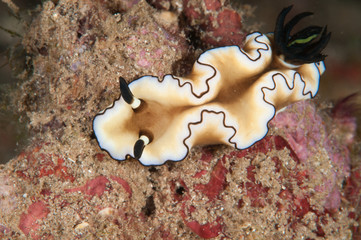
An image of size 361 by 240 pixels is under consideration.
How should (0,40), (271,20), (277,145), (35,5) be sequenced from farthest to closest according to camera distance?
1. (0,40)
2. (271,20)
3. (35,5)
4. (277,145)

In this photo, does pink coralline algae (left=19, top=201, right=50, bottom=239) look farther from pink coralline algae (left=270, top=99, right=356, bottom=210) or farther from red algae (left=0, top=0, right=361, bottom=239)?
pink coralline algae (left=270, top=99, right=356, bottom=210)

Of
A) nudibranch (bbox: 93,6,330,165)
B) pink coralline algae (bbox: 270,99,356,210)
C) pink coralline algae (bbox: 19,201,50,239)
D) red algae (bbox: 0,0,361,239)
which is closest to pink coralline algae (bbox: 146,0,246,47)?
red algae (bbox: 0,0,361,239)

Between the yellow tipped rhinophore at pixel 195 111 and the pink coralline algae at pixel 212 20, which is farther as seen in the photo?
the pink coralline algae at pixel 212 20

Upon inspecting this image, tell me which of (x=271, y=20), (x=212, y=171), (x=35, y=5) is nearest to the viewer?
(x=212, y=171)

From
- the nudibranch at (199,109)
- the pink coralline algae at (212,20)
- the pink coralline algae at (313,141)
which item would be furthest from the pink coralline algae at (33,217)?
the pink coralline algae at (313,141)

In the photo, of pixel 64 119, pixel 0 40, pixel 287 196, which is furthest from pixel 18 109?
pixel 287 196

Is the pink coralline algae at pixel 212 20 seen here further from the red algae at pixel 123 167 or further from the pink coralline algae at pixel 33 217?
the pink coralline algae at pixel 33 217

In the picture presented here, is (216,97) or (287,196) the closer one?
(216,97)

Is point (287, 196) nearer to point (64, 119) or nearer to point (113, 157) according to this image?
point (113, 157)
